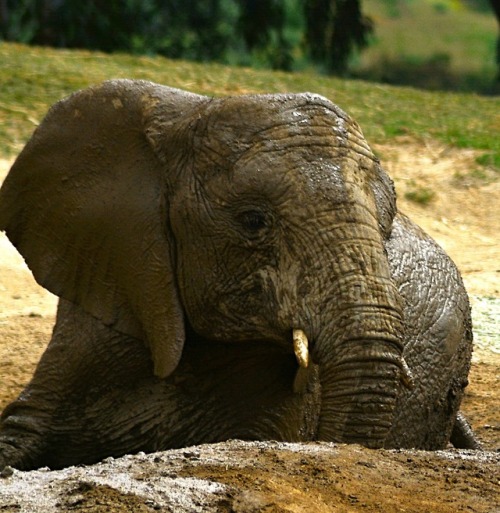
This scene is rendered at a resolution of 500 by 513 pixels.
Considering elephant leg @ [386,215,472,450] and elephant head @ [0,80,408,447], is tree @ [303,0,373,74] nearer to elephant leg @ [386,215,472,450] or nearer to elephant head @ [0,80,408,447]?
elephant leg @ [386,215,472,450]

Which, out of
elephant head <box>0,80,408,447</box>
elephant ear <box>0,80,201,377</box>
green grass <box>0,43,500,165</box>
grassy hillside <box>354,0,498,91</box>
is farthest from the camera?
grassy hillside <box>354,0,498,91</box>

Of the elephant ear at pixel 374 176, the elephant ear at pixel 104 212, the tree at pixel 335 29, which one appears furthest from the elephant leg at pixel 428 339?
the tree at pixel 335 29

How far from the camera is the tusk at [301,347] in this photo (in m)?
5.37

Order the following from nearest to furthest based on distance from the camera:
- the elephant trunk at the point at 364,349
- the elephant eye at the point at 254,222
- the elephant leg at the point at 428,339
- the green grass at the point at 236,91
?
the elephant trunk at the point at 364,349 < the elephant eye at the point at 254,222 < the elephant leg at the point at 428,339 < the green grass at the point at 236,91

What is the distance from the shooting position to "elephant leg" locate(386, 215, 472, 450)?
7.26 metres

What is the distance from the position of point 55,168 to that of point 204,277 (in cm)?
88

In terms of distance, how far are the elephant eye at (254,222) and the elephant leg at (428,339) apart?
1.42 metres

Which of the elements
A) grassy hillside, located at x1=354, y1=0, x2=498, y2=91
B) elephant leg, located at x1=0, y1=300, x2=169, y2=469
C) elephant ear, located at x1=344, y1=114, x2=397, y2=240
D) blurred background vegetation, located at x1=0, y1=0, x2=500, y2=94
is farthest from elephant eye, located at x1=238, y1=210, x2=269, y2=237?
grassy hillside, located at x1=354, y1=0, x2=498, y2=91

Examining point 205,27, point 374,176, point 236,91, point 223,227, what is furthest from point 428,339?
point 205,27

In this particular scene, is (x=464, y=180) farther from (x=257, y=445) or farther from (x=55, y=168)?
(x=257, y=445)

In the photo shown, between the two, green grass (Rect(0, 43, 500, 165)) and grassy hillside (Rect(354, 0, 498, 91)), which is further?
grassy hillside (Rect(354, 0, 498, 91))

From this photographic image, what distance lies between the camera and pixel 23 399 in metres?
6.74

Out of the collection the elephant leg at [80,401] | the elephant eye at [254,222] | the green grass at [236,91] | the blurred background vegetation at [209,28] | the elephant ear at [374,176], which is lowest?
the blurred background vegetation at [209,28]

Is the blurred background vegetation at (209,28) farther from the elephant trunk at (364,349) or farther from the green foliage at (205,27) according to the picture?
the elephant trunk at (364,349)
